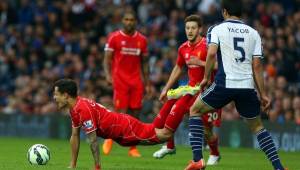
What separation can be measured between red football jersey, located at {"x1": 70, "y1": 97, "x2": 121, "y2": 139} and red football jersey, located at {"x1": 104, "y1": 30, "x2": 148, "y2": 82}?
14.8 feet

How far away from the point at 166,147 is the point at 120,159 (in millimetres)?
882

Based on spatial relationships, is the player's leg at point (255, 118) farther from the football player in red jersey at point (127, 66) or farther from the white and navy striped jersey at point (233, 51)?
the football player in red jersey at point (127, 66)

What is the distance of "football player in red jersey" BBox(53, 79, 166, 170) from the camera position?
41.9ft

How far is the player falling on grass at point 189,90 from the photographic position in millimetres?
14359

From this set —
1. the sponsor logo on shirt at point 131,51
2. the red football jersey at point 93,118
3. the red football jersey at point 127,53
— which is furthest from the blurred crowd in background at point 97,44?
the red football jersey at point 93,118

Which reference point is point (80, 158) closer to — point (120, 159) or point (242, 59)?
point (120, 159)

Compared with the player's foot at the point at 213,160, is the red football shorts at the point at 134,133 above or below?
above

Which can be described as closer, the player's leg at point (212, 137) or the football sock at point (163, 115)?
the football sock at point (163, 115)

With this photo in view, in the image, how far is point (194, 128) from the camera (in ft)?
40.5

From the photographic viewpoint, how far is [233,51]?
1216 cm

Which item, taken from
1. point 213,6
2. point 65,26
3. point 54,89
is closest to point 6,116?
point 65,26

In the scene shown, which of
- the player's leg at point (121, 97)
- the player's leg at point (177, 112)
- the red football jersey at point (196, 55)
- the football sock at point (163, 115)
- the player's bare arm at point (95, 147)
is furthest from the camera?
the player's leg at point (121, 97)

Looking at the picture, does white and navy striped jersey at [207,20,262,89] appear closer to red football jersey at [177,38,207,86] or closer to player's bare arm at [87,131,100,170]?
player's bare arm at [87,131,100,170]

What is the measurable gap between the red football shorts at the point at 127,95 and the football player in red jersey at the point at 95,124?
3952 millimetres
